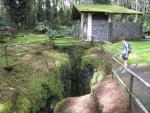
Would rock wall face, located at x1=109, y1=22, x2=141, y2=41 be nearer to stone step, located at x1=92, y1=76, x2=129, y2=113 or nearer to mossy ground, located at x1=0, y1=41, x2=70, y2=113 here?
mossy ground, located at x1=0, y1=41, x2=70, y2=113

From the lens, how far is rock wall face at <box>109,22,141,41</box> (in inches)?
1296

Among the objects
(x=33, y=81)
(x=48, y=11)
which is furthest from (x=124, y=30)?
(x=48, y=11)

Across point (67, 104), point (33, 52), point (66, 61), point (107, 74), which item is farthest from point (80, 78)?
point (67, 104)

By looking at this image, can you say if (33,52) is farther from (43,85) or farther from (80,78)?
(43,85)

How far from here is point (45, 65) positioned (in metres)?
18.1

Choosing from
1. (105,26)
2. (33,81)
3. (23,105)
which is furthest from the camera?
(105,26)

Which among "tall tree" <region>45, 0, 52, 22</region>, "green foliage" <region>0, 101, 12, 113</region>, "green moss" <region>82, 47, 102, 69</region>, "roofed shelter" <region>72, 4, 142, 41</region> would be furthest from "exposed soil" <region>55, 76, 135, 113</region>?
"tall tree" <region>45, 0, 52, 22</region>

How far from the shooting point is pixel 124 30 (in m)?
33.6

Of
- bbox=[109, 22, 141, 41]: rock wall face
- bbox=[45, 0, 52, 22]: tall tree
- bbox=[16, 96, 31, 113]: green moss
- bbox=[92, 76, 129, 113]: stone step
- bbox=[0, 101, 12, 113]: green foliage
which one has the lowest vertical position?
bbox=[16, 96, 31, 113]: green moss

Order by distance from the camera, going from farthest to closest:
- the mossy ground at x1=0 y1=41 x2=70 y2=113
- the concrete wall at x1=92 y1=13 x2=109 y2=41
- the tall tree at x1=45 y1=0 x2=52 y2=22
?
the tall tree at x1=45 y1=0 x2=52 y2=22 < the concrete wall at x1=92 y1=13 x2=109 y2=41 < the mossy ground at x1=0 y1=41 x2=70 y2=113

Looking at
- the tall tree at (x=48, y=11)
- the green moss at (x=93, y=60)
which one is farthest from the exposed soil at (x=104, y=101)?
the tall tree at (x=48, y=11)

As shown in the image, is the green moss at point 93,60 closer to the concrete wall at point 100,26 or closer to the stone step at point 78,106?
the stone step at point 78,106

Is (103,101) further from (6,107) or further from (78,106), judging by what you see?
(6,107)

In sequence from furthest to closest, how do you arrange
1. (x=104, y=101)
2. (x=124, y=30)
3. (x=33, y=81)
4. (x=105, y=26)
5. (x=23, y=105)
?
(x=124, y=30), (x=105, y=26), (x=33, y=81), (x=23, y=105), (x=104, y=101)
